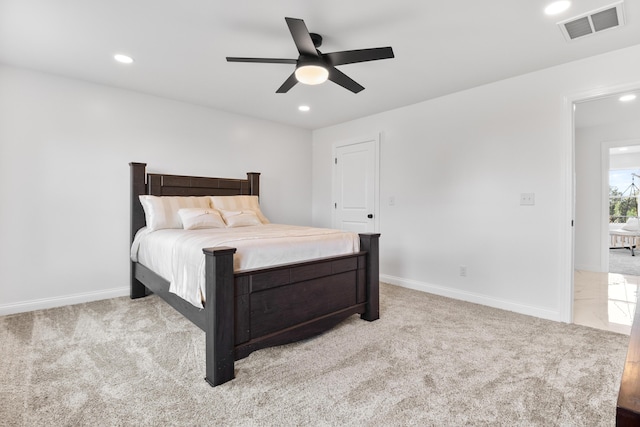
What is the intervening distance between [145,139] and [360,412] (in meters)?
3.66

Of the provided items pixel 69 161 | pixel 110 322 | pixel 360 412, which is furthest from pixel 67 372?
pixel 69 161

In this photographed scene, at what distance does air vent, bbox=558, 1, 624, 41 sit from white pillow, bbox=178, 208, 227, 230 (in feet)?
11.3

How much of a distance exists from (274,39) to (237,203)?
2137 mm

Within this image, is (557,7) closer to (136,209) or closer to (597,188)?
(136,209)

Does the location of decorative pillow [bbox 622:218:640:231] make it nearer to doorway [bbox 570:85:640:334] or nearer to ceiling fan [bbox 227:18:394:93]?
doorway [bbox 570:85:640:334]

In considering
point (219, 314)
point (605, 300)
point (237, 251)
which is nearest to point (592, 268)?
point (605, 300)

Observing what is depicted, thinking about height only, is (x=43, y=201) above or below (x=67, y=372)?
above

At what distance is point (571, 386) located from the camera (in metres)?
1.82

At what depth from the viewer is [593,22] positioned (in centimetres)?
220

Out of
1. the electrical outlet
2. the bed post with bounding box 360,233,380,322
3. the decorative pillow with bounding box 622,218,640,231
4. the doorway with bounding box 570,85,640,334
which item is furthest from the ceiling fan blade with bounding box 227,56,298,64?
the decorative pillow with bounding box 622,218,640,231

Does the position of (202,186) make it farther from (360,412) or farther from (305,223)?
(360,412)

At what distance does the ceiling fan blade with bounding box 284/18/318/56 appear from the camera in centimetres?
176

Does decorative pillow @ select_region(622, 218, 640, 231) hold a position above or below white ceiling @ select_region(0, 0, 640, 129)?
below

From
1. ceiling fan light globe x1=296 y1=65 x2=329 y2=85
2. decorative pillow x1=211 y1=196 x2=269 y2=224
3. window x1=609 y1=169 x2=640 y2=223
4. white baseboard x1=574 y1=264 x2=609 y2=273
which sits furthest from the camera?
window x1=609 y1=169 x2=640 y2=223
